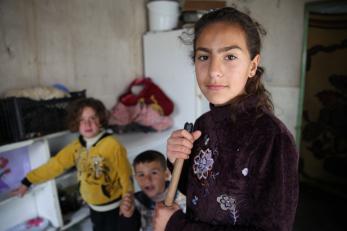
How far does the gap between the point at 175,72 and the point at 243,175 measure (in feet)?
6.35

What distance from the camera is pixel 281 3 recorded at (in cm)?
238

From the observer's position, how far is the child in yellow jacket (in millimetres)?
1450

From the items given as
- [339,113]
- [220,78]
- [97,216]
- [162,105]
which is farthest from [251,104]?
[339,113]

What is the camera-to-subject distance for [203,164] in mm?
708

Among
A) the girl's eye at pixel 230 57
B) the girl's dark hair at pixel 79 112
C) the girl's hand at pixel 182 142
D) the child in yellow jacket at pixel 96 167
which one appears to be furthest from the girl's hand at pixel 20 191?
the girl's eye at pixel 230 57

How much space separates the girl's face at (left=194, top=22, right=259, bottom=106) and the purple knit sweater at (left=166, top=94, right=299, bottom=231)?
5 cm

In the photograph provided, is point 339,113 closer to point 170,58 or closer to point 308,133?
point 308,133

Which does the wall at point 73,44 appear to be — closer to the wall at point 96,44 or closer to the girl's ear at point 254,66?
the wall at point 96,44

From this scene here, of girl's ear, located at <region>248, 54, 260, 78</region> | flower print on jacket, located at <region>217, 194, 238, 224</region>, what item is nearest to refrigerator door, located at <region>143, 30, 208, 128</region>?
girl's ear, located at <region>248, 54, 260, 78</region>

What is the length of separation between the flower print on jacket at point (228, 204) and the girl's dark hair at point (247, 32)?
0.23 meters

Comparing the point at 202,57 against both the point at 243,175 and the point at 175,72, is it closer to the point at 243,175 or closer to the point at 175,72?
the point at 243,175

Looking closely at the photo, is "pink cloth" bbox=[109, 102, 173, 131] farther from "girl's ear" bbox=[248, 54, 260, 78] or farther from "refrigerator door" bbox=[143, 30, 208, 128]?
"girl's ear" bbox=[248, 54, 260, 78]

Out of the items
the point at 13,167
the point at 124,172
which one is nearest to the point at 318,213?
the point at 124,172

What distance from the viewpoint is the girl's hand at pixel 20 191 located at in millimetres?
1523
